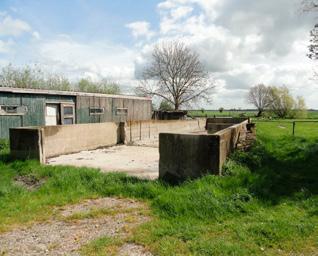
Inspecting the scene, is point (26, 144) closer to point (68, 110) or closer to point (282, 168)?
point (68, 110)

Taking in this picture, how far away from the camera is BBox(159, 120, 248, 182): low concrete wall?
5695 millimetres

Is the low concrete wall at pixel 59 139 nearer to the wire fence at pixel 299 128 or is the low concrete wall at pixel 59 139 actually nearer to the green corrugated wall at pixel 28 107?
the green corrugated wall at pixel 28 107

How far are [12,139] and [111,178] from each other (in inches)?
146

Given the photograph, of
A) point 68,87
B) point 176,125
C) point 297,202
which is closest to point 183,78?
point 68,87

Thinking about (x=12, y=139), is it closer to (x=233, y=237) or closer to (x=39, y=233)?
(x=39, y=233)

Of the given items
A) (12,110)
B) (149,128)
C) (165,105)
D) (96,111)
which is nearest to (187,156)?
(12,110)

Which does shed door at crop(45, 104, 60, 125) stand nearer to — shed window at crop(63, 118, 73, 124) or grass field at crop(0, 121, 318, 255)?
shed window at crop(63, 118, 73, 124)

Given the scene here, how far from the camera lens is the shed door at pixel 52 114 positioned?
12945 mm

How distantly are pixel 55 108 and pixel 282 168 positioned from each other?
10244mm

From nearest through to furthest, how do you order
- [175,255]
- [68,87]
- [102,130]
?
[175,255] → [102,130] → [68,87]

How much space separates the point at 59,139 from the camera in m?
9.55

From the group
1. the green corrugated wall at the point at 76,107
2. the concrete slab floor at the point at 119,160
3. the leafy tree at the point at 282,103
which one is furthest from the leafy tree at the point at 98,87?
the leafy tree at the point at 282,103

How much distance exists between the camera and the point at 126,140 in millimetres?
12781

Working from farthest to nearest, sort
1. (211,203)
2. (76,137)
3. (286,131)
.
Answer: (286,131)
(76,137)
(211,203)
